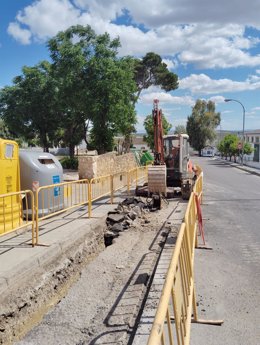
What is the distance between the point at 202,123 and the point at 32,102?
6380 centimetres

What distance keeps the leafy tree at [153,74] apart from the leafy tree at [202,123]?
3965 centimetres

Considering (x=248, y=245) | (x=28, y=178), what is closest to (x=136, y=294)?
(x=248, y=245)

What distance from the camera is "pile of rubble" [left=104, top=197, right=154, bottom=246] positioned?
11.0 m

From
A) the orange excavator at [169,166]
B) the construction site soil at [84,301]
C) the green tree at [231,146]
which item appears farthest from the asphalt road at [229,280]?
the green tree at [231,146]

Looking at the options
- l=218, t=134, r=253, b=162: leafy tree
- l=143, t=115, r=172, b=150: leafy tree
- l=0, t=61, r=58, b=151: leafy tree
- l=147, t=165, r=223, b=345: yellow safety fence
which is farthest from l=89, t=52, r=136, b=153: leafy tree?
l=218, t=134, r=253, b=162: leafy tree

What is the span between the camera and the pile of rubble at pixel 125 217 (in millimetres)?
11047

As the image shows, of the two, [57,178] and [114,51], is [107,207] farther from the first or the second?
[114,51]

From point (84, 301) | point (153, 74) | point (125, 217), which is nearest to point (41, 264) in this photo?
point (84, 301)

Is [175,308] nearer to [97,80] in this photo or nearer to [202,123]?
[97,80]

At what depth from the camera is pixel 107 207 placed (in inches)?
517

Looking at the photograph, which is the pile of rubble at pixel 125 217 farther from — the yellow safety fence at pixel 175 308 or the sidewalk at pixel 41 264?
the yellow safety fence at pixel 175 308

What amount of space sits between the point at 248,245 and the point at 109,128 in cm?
1964

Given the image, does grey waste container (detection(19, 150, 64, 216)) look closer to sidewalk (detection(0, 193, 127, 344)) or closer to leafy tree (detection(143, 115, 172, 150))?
sidewalk (detection(0, 193, 127, 344))

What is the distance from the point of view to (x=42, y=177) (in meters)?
10.1
